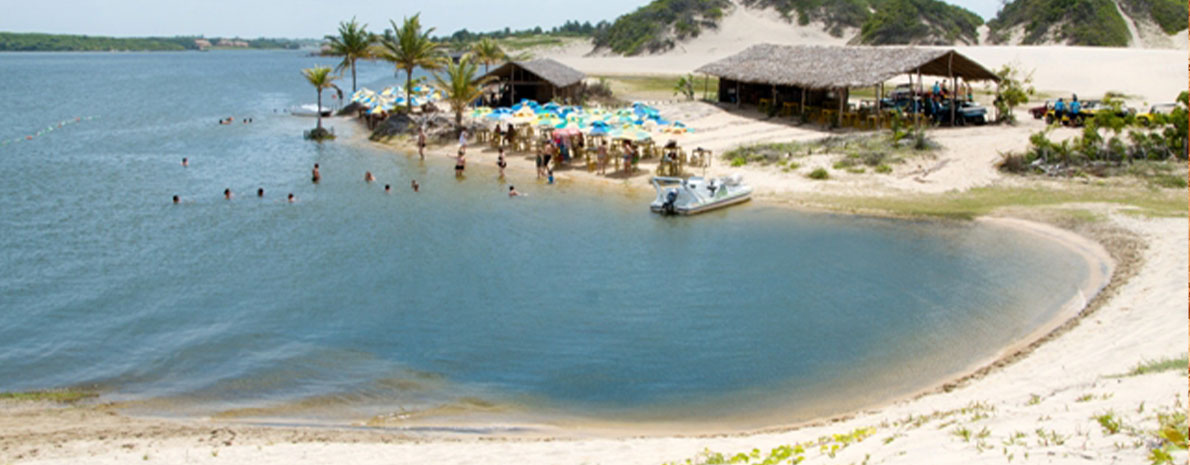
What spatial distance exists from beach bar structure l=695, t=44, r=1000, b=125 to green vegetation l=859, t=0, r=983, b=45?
3890 centimetres

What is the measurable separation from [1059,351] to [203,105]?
63.9 m

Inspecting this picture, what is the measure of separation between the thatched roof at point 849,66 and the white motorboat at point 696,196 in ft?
40.4

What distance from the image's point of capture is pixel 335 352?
16.3 meters

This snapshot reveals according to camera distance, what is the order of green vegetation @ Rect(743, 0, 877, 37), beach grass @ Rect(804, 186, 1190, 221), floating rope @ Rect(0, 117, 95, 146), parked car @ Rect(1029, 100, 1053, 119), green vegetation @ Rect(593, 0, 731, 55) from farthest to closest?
green vegetation @ Rect(593, 0, 731, 55) → green vegetation @ Rect(743, 0, 877, 37) → floating rope @ Rect(0, 117, 95, 146) → parked car @ Rect(1029, 100, 1053, 119) → beach grass @ Rect(804, 186, 1190, 221)

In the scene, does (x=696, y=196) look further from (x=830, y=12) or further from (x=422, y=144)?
(x=830, y=12)

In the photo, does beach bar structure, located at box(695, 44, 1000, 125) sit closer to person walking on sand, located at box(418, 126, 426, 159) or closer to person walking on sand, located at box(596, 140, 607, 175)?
person walking on sand, located at box(596, 140, 607, 175)

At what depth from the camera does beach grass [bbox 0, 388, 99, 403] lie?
14.4 meters

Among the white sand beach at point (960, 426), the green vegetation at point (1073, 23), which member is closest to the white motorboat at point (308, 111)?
the white sand beach at point (960, 426)

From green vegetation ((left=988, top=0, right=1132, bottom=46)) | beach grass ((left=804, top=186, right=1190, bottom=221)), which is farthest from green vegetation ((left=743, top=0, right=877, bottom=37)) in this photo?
beach grass ((left=804, top=186, right=1190, bottom=221))

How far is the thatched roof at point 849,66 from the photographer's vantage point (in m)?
38.8

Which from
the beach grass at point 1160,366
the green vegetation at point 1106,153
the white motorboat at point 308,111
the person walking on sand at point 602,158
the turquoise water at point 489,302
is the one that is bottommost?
the turquoise water at point 489,302

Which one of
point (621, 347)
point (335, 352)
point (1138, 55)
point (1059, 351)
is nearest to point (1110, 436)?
point (1059, 351)

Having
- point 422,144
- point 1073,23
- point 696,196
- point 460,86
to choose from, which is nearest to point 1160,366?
point 696,196

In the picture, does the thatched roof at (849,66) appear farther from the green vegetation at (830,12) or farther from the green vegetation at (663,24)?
the green vegetation at (830,12)
